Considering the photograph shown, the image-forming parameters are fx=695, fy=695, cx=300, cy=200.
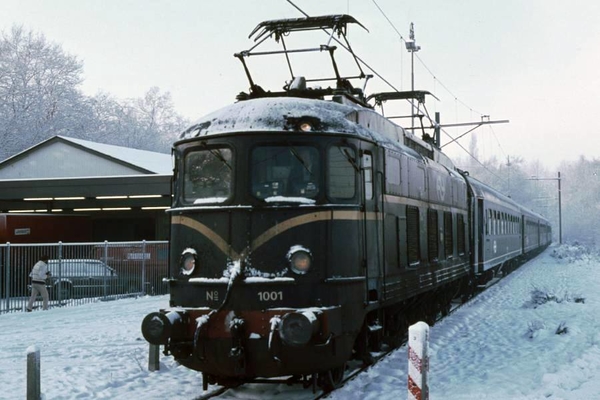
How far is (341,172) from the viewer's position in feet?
25.9

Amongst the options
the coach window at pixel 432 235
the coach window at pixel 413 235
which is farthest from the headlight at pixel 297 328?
the coach window at pixel 432 235

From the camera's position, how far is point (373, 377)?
8656mm

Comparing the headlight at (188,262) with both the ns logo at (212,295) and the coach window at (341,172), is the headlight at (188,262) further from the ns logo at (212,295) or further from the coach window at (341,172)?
the coach window at (341,172)

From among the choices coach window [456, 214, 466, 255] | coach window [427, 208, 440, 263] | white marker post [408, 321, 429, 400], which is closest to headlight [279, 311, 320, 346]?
white marker post [408, 321, 429, 400]

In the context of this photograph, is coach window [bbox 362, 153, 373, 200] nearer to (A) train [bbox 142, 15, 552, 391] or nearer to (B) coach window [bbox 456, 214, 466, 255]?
(A) train [bbox 142, 15, 552, 391]

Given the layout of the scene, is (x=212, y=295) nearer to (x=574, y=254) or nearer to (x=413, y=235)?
(x=413, y=235)

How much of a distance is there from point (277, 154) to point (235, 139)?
51 centimetres

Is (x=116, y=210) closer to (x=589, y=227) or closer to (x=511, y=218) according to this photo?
(x=511, y=218)

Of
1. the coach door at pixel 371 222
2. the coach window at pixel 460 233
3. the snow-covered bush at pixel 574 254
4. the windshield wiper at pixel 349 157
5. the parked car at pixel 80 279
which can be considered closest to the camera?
the windshield wiper at pixel 349 157

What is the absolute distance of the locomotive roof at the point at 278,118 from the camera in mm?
7816

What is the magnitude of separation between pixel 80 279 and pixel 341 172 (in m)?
13.9

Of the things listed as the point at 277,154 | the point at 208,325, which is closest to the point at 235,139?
the point at 277,154

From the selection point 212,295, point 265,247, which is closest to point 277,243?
point 265,247

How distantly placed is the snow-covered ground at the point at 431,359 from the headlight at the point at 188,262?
145 cm
